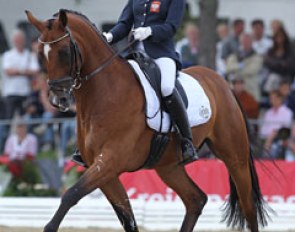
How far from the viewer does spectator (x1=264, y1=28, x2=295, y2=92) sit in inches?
598

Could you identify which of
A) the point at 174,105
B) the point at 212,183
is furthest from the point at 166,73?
the point at 212,183

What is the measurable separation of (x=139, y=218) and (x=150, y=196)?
63 centimetres

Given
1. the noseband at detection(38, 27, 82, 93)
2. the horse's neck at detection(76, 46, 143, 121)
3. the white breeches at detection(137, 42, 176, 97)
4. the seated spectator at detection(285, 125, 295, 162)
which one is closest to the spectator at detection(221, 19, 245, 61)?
the seated spectator at detection(285, 125, 295, 162)

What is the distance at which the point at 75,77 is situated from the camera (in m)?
8.31

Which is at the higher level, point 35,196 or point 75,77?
point 75,77

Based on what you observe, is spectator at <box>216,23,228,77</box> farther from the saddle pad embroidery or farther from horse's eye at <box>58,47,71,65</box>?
horse's eye at <box>58,47,71,65</box>

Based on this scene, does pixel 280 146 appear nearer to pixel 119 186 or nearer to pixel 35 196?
pixel 35 196

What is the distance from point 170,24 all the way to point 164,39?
0.51ft

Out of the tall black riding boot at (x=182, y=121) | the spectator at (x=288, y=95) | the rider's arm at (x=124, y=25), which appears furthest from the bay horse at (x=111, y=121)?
the spectator at (x=288, y=95)

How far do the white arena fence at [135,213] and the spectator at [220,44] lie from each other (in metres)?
4.28

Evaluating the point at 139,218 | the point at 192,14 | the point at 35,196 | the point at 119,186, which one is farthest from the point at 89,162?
the point at 192,14

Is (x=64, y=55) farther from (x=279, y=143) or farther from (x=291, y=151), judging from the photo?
(x=279, y=143)

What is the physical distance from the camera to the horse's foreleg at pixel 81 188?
7.89m

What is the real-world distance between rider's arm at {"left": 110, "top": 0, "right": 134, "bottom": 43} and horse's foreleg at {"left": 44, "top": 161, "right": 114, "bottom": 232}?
5.09 ft
